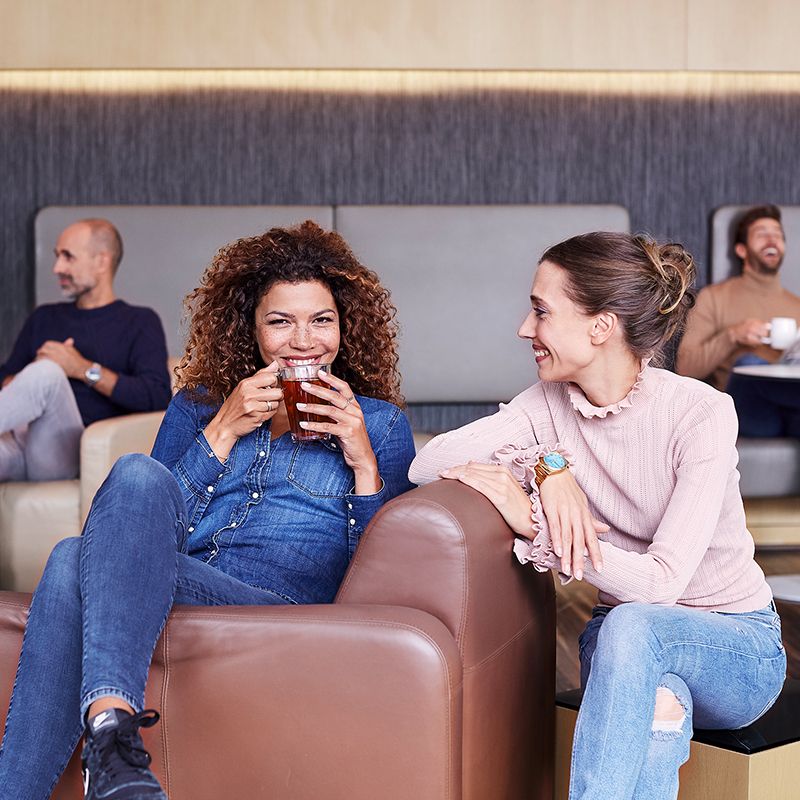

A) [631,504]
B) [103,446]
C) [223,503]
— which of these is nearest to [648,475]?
[631,504]

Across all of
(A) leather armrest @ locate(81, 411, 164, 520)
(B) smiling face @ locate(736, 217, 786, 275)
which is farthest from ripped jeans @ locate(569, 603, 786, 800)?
(B) smiling face @ locate(736, 217, 786, 275)

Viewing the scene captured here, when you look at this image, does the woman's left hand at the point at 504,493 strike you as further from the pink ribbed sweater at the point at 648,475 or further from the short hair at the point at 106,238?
the short hair at the point at 106,238

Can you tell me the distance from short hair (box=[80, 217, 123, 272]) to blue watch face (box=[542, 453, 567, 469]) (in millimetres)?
2521

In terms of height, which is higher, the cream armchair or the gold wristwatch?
the gold wristwatch

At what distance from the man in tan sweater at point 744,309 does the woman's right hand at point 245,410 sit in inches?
98.1

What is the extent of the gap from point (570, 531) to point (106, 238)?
2692mm

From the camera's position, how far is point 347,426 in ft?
5.97

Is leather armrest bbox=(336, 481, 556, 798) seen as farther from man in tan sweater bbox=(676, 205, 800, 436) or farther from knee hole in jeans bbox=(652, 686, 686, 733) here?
man in tan sweater bbox=(676, 205, 800, 436)

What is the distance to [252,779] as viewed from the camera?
4.97 feet

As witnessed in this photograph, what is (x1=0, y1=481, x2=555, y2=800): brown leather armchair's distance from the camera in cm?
146

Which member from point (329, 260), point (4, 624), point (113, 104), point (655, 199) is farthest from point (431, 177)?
point (4, 624)

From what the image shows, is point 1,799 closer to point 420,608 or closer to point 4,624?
point 4,624

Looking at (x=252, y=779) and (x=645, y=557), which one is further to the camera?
(x=645, y=557)

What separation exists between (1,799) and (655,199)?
12.2ft
